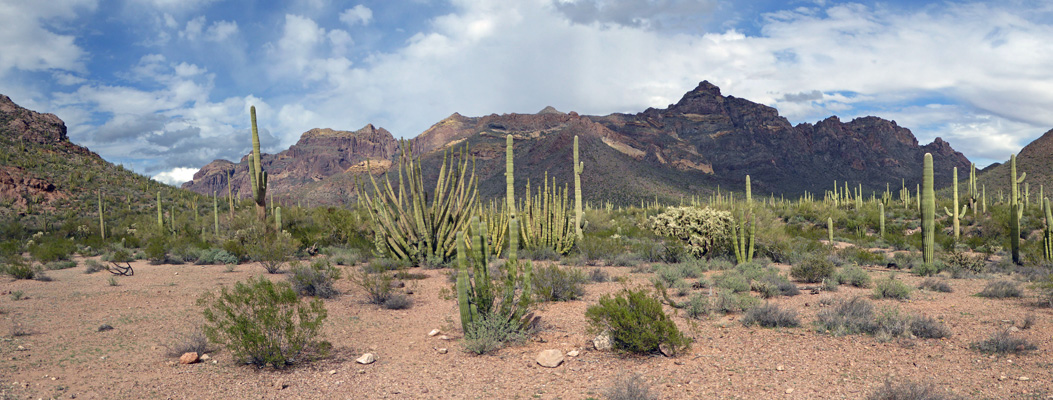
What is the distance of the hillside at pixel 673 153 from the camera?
81.2m

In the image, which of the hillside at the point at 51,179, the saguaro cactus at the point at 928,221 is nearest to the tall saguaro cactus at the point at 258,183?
the saguaro cactus at the point at 928,221

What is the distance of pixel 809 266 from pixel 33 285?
59.4 ft

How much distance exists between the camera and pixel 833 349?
6.57m

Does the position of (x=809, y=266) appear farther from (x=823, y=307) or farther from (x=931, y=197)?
(x=931, y=197)

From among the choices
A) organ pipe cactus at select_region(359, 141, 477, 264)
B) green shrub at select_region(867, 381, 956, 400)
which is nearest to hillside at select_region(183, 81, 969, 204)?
organ pipe cactus at select_region(359, 141, 477, 264)

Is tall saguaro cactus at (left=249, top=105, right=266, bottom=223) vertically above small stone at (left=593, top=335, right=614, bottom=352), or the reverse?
tall saguaro cactus at (left=249, top=105, right=266, bottom=223)

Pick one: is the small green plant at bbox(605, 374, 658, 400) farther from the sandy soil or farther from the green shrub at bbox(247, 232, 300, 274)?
the green shrub at bbox(247, 232, 300, 274)

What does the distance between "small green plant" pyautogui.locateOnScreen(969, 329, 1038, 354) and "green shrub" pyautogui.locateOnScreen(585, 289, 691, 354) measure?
346 cm

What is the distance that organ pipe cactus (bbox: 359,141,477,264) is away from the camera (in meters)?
14.6

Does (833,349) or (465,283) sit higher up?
(465,283)

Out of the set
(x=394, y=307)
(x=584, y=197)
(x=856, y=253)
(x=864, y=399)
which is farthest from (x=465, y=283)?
(x=584, y=197)

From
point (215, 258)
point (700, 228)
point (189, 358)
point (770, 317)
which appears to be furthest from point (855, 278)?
point (215, 258)

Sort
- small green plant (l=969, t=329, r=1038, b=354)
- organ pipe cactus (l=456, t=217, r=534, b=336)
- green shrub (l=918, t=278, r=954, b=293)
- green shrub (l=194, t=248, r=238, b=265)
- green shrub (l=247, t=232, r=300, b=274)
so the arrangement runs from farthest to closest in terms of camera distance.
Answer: green shrub (l=194, t=248, r=238, b=265) < green shrub (l=247, t=232, r=300, b=274) < green shrub (l=918, t=278, r=954, b=293) < organ pipe cactus (l=456, t=217, r=534, b=336) < small green plant (l=969, t=329, r=1038, b=354)

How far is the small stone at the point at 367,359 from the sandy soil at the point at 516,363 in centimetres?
12
